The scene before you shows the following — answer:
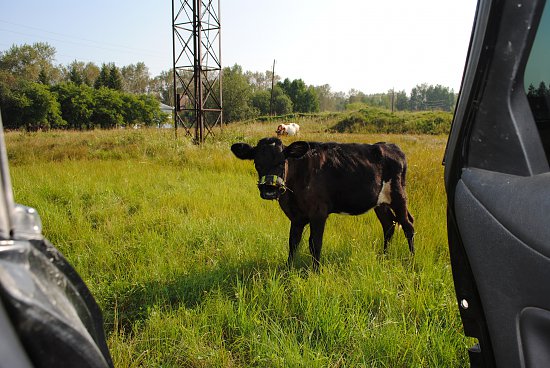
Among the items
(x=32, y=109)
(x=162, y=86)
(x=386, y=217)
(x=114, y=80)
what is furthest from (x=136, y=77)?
(x=386, y=217)

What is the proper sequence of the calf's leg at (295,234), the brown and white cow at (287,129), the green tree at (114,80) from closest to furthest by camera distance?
the calf's leg at (295,234), the brown and white cow at (287,129), the green tree at (114,80)

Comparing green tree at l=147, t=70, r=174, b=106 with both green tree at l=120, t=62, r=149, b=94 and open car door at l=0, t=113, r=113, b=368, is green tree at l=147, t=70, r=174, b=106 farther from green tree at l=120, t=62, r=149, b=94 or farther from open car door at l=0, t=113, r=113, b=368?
open car door at l=0, t=113, r=113, b=368

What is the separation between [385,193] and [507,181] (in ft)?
11.5

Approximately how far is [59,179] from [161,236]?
4.10 m

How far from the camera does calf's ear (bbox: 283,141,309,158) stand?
142 inches

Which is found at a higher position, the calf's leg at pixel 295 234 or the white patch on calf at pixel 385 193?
the white patch on calf at pixel 385 193

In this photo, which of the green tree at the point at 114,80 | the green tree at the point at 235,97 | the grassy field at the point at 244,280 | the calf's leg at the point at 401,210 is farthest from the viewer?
the green tree at the point at 114,80

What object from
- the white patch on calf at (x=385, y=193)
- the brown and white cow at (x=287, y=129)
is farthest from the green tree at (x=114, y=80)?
the white patch on calf at (x=385, y=193)

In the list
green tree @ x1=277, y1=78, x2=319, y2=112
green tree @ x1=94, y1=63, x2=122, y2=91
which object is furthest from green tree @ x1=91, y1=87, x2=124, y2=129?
green tree @ x1=277, y1=78, x2=319, y2=112

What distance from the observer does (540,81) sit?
1033mm

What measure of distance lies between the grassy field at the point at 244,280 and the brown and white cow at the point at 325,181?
278mm

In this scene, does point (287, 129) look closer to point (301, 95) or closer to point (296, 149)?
point (296, 149)

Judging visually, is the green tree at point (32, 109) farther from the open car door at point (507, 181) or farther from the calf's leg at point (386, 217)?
the open car door at point (507, 181)

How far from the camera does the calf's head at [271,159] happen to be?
3.34 metres
